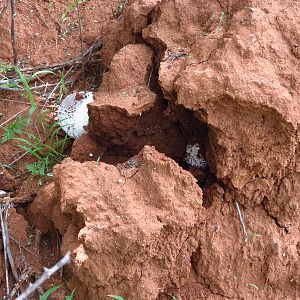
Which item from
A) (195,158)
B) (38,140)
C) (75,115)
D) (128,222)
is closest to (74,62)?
(75,115)

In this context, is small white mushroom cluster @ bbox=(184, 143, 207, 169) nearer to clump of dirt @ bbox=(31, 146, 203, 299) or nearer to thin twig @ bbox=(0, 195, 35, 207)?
clump of dirt @ bbox=(31, 146, 203, 299)

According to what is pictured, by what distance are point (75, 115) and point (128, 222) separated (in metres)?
1.17

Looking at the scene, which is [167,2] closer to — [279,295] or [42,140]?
[42,140]

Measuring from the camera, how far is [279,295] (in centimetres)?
249

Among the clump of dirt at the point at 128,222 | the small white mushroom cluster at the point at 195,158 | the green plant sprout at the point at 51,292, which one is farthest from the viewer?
the small white mushroom cluster at the point at 195,158

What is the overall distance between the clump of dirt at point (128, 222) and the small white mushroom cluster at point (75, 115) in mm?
753

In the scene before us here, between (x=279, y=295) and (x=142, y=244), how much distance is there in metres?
0.90

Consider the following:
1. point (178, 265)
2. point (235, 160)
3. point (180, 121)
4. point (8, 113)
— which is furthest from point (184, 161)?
point (8, 113)

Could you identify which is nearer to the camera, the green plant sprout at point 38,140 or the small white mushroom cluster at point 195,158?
the small white mushroom cluster at point 195,158

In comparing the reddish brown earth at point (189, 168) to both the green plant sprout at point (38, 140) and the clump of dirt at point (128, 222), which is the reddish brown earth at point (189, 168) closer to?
the clump of dirt at point (128, 222)

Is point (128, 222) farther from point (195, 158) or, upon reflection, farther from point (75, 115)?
point (75, 115)

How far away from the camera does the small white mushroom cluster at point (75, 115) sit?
3.03 m

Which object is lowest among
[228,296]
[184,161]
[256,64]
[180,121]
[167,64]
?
[228,296]

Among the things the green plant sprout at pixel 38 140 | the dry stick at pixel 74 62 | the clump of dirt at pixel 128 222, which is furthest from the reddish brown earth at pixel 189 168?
the dry stick at pixel 74 62
